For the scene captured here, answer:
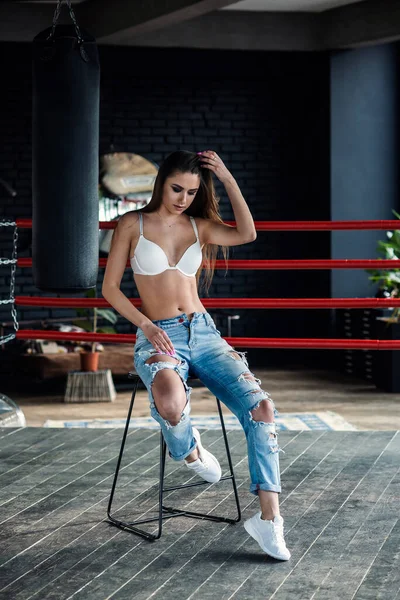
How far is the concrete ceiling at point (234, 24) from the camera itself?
24.0 feet

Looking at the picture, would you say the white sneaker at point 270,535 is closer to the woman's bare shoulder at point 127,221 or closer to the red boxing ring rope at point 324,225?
the woman's bare shoulder at point 127,221

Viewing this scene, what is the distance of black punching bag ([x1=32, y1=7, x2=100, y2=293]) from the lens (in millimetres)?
3707

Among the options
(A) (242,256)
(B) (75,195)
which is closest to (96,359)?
(A) (242,256)

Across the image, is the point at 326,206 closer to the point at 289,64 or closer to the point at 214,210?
the point at 289,64

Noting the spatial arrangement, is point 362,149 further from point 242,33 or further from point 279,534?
point 279,534

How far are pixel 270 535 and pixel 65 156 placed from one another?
1.71 metres

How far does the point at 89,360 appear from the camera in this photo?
751 cm

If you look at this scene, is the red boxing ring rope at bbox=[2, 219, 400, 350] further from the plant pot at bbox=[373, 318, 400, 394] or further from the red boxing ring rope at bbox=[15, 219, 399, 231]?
the plant pot at bbox=[373, 318, 400, 394]

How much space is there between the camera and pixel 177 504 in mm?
3254

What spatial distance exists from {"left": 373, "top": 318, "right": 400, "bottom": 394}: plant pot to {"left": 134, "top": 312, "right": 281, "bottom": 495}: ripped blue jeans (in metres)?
4.63

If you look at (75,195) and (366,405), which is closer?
(75,195)

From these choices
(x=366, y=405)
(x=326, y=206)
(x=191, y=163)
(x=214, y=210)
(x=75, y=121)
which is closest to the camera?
(x=191, y=163)

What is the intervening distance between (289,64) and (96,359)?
313 centimetres

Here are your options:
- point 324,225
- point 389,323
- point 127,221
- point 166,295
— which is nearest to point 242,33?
point 389,323
